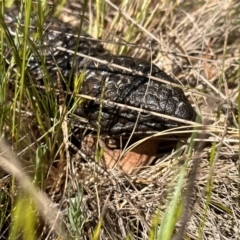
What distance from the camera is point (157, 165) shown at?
7.63 feet

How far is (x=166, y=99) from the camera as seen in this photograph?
7.18ft

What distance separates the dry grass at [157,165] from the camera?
1.96 m

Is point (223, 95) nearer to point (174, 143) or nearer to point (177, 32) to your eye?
point (174, 143)

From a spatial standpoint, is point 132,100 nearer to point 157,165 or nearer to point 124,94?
point 124,94

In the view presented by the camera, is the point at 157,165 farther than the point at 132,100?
Yes

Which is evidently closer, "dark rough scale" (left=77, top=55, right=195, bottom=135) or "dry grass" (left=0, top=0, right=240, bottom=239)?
"dry grass" (left=0, top=0, right=240, bottom=239)

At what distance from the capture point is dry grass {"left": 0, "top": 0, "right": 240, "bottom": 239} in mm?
1961

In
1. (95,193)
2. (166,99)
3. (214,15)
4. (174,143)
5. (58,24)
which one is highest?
(214,15)

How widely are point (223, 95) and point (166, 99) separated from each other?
440 mm

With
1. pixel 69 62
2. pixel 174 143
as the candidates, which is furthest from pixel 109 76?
pixel 174 143

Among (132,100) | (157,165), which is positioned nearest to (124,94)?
(132,100)

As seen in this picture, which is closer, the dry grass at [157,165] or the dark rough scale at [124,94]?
the dry grass at [157,165]

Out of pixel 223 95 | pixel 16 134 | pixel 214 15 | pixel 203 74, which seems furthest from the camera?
pixel 214 15

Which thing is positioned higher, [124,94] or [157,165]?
[124,94]
